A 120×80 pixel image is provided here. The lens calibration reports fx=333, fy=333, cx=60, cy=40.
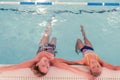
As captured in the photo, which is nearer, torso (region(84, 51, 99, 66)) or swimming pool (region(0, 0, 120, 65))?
torso (region(84, 51, 99, 66))

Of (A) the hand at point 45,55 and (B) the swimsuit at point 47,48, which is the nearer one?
(A) the hand at point 45,55

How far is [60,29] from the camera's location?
27.2 ft

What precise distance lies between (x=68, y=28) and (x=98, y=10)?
1008 millimetres

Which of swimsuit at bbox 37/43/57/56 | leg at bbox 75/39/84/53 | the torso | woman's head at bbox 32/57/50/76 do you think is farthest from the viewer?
leg at bbox 75/39/84/53

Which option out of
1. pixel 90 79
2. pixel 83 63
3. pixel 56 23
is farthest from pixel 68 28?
pixel 90 79

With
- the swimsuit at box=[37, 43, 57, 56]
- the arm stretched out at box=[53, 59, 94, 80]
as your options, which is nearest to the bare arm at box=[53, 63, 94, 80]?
the arm stretched out at box=[53, 59, 94, 80]

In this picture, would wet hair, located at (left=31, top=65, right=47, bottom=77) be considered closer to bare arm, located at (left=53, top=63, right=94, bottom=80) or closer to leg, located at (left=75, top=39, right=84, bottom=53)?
bare arm, located at (left=53, top=63, right=94, bottom=80)

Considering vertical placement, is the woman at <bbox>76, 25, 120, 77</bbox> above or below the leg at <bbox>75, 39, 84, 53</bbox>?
above

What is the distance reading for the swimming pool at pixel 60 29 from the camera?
8.05 metres

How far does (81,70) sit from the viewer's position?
5.89 metres

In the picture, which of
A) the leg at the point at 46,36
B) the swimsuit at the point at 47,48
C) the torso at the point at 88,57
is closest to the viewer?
the torso at the point at 88,57

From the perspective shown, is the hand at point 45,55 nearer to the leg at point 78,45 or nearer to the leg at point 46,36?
the leg at point 46,36

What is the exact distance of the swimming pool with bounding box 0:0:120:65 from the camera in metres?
8.05

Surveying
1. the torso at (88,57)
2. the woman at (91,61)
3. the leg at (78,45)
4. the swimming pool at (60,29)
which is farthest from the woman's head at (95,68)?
the swimming pool at (60,29)
